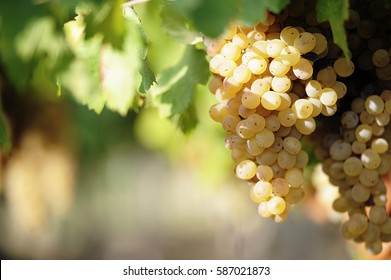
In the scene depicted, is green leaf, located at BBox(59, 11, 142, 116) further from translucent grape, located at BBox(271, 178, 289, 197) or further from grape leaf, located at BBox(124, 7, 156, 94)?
translucent grape, located at BBox(271, 178, 289, 197)

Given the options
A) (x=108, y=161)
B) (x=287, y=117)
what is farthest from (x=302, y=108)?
(x=108, y=161)

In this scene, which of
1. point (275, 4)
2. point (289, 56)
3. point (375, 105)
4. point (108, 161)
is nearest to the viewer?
point (275, 4)

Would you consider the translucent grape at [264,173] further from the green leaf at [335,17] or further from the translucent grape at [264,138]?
the green leaf at [335,17]

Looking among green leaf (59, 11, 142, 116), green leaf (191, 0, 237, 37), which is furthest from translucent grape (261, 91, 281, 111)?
green leaf (59, 11, 142, 116)

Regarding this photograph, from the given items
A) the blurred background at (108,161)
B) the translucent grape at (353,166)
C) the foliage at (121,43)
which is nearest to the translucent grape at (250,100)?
the foliage at (121,43)

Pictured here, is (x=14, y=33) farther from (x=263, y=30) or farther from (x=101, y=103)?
(x=101, y=103)

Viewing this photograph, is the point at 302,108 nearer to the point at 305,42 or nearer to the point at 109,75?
the point at 305,42

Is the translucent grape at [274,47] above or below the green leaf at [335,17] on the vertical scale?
below
